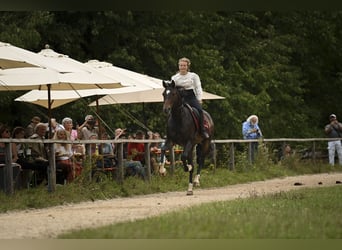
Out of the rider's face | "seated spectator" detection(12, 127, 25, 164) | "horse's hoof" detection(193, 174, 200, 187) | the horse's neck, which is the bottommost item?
"horse's hoof" detection(193, 174, 200, 187)

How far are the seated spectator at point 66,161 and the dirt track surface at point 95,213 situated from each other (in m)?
0.95

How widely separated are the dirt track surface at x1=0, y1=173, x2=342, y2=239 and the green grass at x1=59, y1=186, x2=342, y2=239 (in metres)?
0.53

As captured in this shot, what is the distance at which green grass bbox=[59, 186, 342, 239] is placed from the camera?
1121 centimetres

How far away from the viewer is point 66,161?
17531 millimetres

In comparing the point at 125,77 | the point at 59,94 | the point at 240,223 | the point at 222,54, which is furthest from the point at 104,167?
the point at 222,54

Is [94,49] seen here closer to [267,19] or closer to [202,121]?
[267,19]

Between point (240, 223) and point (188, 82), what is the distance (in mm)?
6766

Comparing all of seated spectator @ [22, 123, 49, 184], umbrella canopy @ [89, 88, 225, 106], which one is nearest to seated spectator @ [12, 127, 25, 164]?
seated spectator @ [22, 123, 49, 184]

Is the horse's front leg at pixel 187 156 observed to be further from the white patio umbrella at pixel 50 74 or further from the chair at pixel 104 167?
the white patio umbrella at pixel 50 74

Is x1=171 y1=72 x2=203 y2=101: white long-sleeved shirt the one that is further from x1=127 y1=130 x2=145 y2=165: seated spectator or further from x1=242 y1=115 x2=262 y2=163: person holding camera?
x1=242 y1=115 x2=262 y2=163: person holding camera

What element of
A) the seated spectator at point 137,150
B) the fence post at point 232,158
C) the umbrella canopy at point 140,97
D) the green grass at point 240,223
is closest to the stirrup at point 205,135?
the seated spectator at point 137,150

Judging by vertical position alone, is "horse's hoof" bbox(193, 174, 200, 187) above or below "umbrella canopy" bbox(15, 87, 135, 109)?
below

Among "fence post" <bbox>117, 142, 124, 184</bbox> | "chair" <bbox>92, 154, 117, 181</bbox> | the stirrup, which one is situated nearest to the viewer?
"chair" <bbox>92, 154, 117, 181</bbox>

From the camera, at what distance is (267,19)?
39.8m
